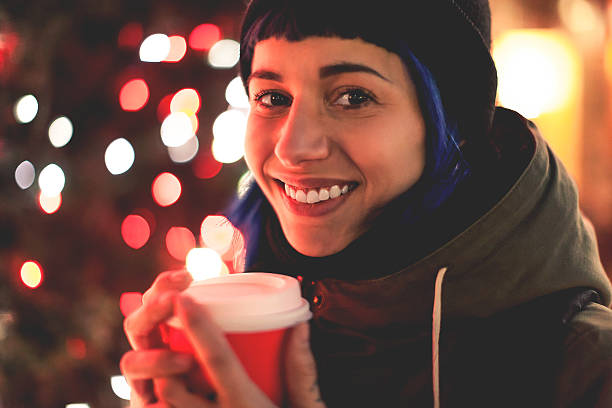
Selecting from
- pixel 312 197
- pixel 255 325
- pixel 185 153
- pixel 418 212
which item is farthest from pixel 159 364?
pixel 185 153

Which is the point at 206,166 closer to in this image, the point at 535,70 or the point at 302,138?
the point at 302,138

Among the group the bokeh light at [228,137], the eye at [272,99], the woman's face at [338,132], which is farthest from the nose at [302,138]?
the bokeh light at [228,137]

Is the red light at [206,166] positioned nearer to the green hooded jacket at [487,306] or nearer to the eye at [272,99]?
the eye at [272,99]

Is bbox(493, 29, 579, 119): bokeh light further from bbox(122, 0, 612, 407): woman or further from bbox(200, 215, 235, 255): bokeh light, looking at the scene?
bbox(122, 0, 612, 407): woman

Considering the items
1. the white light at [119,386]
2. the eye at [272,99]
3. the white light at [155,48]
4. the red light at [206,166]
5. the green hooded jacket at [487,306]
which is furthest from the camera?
the white light at [119,386]

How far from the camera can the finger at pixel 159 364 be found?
0.98 metres

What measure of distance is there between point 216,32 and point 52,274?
1.32 m

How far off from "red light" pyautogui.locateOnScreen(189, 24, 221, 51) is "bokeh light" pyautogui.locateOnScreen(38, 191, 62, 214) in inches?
35.7

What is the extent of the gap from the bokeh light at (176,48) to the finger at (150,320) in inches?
65.6

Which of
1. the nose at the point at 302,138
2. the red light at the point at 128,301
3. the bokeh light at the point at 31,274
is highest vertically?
the nose at the point at 302,138

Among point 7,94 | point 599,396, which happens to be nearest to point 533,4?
point 7,94

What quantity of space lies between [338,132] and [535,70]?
4114mm

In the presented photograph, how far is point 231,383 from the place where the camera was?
955 mm

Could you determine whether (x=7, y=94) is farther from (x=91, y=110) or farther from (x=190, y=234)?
(x=190, y=234)
